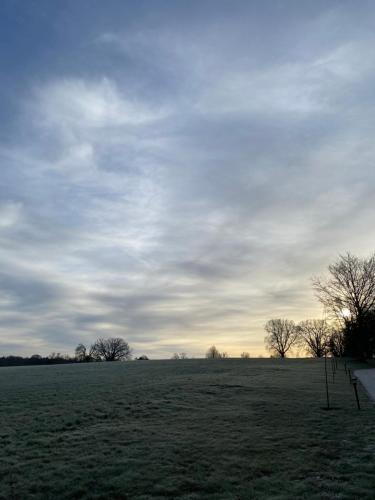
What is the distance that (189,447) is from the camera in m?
14.2

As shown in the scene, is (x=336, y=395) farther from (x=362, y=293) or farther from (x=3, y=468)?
(x=362, y=293)

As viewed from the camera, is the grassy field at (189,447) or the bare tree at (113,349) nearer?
the grassy field at (189,447)

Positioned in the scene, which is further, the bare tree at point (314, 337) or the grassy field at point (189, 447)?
the bare tree at point (314, 337)

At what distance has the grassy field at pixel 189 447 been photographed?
10750 millimetres

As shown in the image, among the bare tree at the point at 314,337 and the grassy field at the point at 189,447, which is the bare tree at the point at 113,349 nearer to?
the bare tree at the point at 314,337

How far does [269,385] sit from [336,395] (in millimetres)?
5437

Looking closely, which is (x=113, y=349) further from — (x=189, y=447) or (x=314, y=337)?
(x=189, y=447)

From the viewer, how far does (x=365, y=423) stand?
17.3 metres

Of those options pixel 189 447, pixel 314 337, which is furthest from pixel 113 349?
pixel 189 447

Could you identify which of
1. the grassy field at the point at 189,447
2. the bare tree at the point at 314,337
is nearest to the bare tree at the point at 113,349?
the bare tree at the point at 314,337

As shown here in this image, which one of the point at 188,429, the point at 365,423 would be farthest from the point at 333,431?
the point at 188,429

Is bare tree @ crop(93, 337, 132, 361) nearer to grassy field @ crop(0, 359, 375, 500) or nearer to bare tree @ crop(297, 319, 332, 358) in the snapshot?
bare tree @ crop(297, 319, 332, 358)

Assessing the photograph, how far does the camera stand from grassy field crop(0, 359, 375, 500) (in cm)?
1075

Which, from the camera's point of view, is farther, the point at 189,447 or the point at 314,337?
the point at 314,337
